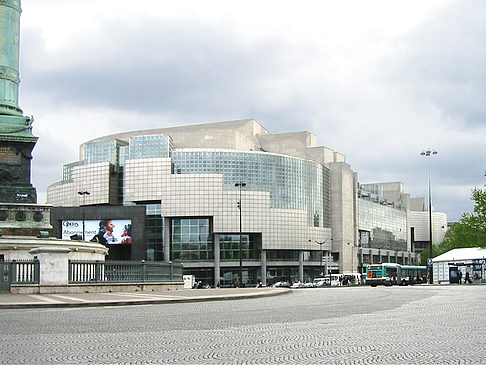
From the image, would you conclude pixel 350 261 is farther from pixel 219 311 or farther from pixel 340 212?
pixel 219 311

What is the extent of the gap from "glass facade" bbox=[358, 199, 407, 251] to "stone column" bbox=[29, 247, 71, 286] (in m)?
124

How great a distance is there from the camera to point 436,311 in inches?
749

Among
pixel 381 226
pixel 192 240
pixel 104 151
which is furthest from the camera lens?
pixel 381 226

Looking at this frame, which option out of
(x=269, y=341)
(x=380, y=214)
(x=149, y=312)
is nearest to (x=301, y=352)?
(x=269, y=341)

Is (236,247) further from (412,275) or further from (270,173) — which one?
(412,275)

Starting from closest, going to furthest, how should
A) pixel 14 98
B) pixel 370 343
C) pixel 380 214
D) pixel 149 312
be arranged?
pixel 370 343 → pixel 149 312 → pixel 14 98 → pixel 380 214

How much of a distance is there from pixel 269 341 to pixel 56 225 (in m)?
101

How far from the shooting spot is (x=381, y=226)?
160250 millimetres

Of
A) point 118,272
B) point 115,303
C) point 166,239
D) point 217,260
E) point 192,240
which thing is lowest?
point 217,260

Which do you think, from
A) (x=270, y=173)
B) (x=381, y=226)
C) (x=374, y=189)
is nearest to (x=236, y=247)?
(x=270, y=173)

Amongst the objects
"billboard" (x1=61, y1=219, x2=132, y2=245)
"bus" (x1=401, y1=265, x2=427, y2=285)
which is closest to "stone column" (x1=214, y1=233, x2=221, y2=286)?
"billboard" (x1=61, y1=219, x2=132, y2=245)

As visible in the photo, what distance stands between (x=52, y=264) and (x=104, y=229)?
81.1 meters

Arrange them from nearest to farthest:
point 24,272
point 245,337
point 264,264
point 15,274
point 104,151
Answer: point 245,337
point 15,274
point 24,272
point 264,264
point 104,151

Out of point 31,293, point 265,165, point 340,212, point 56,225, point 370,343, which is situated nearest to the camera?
point 370,343
